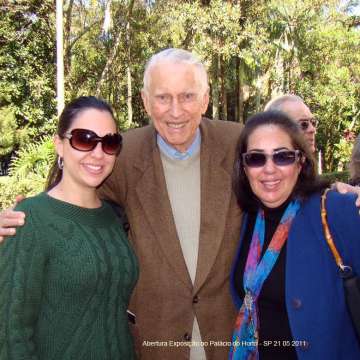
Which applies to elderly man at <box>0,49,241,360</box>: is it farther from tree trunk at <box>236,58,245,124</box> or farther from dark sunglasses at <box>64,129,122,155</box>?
tree trunk at <box>236,58,245,124</box>

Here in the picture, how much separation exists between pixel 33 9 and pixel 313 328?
21.3 metres

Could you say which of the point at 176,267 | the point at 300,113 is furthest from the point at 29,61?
the point at 176,267

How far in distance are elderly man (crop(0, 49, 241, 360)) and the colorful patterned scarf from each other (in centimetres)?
27

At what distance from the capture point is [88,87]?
74.3 feet

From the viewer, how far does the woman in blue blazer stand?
8.21 feet

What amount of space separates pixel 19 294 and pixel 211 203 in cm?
143

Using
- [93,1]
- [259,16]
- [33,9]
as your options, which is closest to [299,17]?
[259,16]

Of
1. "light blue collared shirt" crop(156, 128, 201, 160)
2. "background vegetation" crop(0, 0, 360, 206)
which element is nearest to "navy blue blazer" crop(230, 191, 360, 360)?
"light blue collared shirt" crop(156, 128, 201, 160)

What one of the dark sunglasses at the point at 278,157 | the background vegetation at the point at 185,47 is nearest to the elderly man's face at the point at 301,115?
the dark sunglasses at the point at 278,157

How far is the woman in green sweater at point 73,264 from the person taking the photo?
2211mm

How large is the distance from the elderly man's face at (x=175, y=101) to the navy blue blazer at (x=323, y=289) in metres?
1.17

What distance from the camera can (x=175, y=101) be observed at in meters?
3.28

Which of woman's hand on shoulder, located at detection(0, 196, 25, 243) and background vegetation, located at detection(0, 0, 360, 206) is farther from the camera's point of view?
background vegetation, located at detection(0, 0, 360, 206)

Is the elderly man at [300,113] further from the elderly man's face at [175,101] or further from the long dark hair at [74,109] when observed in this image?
the long dark hair at [74,109]
